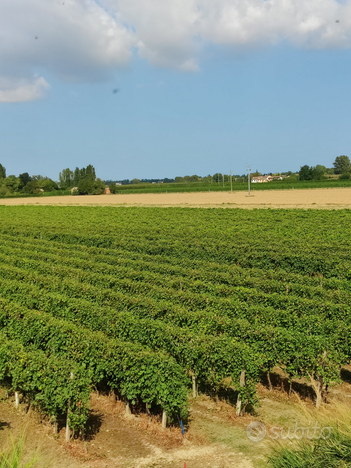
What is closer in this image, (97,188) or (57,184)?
(97,188)

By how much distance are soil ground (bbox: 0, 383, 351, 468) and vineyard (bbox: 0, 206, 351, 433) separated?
39 centimetres

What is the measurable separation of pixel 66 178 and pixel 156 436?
593ft

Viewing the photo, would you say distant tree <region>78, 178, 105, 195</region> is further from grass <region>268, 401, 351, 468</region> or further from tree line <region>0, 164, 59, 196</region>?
grass <region>268, 401, 351, 468</region>

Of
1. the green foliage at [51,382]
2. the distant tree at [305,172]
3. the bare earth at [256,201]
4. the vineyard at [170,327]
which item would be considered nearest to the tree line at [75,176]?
the bare earth at [256,201]

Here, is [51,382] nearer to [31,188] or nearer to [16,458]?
[16,458]

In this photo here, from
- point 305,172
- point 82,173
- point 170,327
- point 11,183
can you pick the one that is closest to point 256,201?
point 170,327

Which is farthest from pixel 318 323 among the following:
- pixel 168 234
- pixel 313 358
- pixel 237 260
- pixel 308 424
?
pixel 168 234

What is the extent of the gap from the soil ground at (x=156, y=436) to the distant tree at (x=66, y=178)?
176 meters

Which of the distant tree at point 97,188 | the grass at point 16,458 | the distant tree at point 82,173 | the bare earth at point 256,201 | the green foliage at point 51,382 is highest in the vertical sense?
the distant tree at point 82,173

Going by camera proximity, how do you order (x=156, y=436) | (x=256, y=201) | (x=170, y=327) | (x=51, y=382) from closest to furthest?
(x=51, y=382) < (x=156, y=436) < (x=170, y=327) < (x=256, y=201)

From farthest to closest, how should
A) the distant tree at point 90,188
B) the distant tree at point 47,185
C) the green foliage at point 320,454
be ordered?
the distant tree at point 47,185
the distant tree at point 90,188
the green foliage at point 320,454

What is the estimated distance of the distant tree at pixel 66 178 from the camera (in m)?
180

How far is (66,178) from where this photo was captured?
181500 mm

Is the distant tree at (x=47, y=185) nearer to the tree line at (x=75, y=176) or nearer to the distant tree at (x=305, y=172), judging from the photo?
the tree line at (x=75, y=176)
